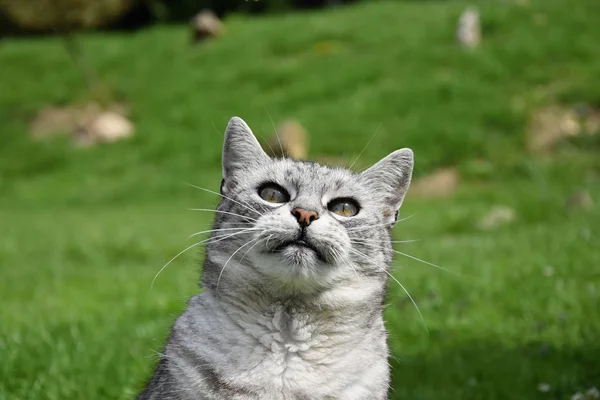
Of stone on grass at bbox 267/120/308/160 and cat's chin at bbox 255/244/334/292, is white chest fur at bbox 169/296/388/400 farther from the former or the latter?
stone on grass at bbox 267/120/308/160

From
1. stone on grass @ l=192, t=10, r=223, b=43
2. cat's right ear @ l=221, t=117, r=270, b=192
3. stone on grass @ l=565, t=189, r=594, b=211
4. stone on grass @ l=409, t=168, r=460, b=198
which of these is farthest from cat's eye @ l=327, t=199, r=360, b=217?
stone on grass @ l=192, t=10, r=223, b=43

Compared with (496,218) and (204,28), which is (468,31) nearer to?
(204,28)

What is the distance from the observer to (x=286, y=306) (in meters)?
3.32

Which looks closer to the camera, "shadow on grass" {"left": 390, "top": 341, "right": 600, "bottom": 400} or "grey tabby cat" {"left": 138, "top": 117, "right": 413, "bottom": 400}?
"grey tabby cat" {"left": 138, "top": 117, "right": 413, "bottom": 400}

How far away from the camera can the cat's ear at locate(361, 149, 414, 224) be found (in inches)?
150

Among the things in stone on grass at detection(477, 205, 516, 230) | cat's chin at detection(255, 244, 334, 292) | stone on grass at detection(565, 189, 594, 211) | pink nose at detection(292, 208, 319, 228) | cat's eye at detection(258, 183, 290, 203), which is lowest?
cat's chin at detection(255, 244, 334, 292)

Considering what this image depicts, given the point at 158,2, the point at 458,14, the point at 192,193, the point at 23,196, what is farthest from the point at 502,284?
the point at 158,2

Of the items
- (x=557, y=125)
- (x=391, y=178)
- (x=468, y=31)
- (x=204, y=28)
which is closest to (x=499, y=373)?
(x=391, y=178)

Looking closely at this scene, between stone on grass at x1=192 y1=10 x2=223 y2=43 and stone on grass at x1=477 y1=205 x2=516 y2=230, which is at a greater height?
stone on grass at x1=192 y1=10 x2=223 y2=43

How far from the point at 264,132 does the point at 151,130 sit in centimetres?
309

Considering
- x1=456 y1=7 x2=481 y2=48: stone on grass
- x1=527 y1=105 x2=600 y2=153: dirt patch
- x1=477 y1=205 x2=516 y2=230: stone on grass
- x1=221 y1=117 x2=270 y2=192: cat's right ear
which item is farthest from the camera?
x1=456 y1=7 x2=481 y2=48: stone on grass

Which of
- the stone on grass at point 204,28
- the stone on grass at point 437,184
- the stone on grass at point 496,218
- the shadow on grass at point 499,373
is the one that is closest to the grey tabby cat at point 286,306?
the shadow on grass at point 499,373

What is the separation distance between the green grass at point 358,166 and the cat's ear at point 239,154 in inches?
19.8

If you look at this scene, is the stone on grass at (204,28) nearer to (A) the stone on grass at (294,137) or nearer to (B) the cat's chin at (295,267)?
(A) the stone on grass at (294,137)
